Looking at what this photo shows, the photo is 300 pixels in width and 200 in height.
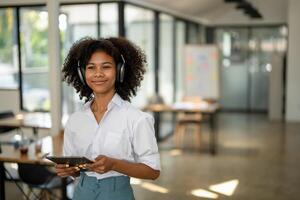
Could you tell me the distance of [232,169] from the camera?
5.64 m

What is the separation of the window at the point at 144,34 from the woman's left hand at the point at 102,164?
A: 224 inches

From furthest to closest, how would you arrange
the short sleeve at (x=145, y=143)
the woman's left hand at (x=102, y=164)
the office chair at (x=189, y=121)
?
1. the office chair at (x=189, y=121)
2. the short sleeve at (x=145, y=143)
3. the woman's left hand at (x=102, y=164)

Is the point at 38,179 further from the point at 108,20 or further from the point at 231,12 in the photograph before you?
the point at 231,12

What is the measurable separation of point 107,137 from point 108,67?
29cm

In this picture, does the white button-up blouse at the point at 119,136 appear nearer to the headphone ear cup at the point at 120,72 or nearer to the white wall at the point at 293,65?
the headphone ear cup at the point at 120,72

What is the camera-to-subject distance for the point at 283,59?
9945 mm

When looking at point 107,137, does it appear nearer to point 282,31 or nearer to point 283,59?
point 283,59

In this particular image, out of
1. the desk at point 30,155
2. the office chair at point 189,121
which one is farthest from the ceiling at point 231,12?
the desk at point 30,155

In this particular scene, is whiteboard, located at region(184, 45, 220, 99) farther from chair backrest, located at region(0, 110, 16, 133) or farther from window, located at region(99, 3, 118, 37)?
chair backrest, located at region(0, 110, 16, 133)

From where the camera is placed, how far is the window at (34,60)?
6.29 metres

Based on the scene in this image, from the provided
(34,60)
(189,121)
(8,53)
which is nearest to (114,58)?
(8,53)

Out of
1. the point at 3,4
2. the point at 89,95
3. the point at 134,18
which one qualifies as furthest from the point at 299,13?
the point at 89,95

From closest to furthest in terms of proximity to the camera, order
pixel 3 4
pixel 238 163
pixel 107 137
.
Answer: pixel 107 137 < pixel 3 4 < pixel 238 163

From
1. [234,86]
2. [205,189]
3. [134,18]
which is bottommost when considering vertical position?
[205,189]
